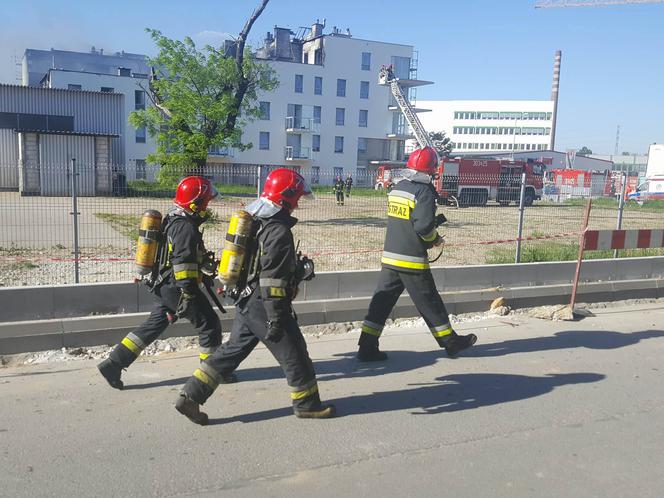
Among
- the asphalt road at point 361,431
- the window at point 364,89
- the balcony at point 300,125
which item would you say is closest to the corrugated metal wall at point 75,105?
the balcony at point 300,125

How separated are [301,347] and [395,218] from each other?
1942mm

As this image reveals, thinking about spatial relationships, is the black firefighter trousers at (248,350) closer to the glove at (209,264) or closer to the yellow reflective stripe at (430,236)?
the glove at (209,264)

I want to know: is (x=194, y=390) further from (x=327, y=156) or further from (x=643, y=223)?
(x=327, y=156)

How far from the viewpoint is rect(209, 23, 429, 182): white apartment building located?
176 feet

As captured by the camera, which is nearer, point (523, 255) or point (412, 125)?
point (523, 255)

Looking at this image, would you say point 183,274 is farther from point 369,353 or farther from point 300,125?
point 300,125

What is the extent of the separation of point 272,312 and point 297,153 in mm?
51424

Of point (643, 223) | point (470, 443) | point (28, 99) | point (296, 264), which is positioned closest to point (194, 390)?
point (296, 264)

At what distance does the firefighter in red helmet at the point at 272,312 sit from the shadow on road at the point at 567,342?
8.51ft

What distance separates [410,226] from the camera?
5750mm

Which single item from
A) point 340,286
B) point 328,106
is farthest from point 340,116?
point 340,286

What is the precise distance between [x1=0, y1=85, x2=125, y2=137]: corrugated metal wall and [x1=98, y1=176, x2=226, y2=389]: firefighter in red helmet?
33216 mm

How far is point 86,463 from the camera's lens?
382cm

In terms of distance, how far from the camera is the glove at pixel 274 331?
4.18 m
